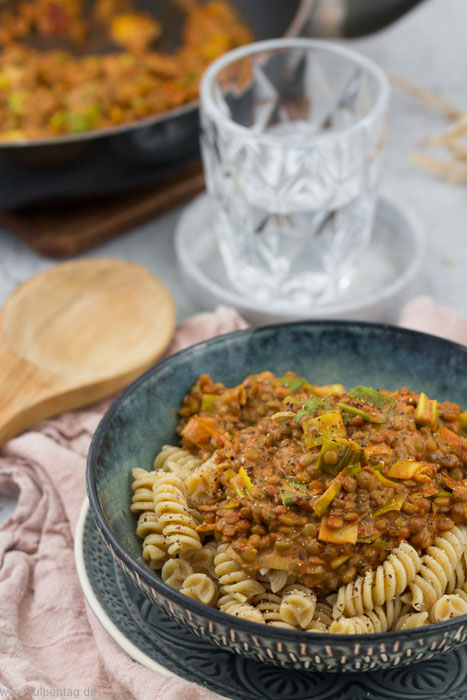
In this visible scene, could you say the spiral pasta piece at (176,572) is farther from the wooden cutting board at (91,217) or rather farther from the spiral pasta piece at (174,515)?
the wooden cutting board at (91,217)

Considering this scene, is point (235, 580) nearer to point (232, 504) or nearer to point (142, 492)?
point (232, 504)

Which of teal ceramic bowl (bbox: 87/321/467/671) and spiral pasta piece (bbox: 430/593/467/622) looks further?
spiral pasta piece (bbox: 430/593/467/622)

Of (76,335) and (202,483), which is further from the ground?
(202,483)

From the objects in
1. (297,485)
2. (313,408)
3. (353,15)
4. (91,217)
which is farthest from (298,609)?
(353,15)

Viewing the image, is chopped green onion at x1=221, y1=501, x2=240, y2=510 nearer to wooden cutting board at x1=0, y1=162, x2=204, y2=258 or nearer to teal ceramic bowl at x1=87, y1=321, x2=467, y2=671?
teal ceramic bowl at x1=87, y1=321, x2=467, y2=671

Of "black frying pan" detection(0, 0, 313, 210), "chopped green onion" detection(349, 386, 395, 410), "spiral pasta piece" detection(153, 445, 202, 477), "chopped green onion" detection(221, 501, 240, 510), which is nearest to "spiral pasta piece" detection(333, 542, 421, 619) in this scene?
"chopped green onion" detection(221, 501, 240, 510)

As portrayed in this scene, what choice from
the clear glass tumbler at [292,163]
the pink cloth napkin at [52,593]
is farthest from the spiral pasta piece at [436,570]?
the clear glass tumbler at [292,163]
